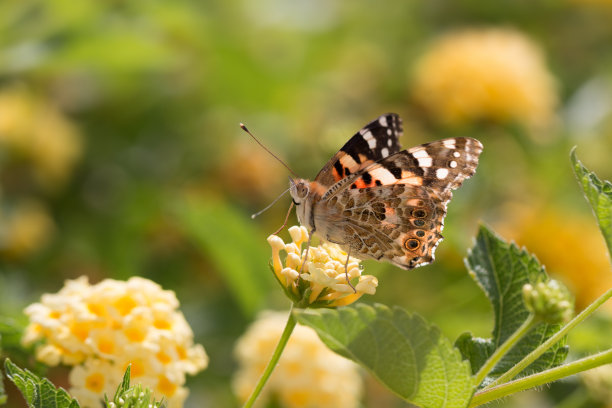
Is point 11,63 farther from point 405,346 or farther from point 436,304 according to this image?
point 405,346

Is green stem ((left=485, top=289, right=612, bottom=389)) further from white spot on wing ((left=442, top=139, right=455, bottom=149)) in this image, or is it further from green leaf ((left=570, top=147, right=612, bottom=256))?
white spot on wing ((left=442, top=139, right=455, bottom=149))

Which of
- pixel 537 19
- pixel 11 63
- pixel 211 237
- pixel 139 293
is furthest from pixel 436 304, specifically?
pixel 537 19

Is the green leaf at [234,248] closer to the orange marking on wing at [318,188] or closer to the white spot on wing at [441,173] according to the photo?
the orange marking on wing at [318,188]

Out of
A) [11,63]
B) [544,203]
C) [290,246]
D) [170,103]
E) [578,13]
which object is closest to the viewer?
[290,246]

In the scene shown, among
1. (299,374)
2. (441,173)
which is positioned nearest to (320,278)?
(441,173)

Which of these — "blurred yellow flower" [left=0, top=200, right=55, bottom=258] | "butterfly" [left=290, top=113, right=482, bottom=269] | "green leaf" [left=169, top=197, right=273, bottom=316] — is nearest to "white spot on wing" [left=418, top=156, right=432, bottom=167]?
"butterfly" [left=290, top=113, right=482, bottom=269]

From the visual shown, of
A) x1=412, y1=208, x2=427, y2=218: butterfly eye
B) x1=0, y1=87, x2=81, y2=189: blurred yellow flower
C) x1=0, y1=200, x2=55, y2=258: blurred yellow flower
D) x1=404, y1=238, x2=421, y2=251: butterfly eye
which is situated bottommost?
x1=404, y1=238, x2=421, y2=251: butterfly eye

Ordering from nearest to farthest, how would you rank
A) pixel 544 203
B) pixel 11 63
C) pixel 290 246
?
1. pixel 290 246
2. pixel 11 63
3. pixel 544 203

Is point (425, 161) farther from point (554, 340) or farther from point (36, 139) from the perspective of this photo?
point (36, 139)
